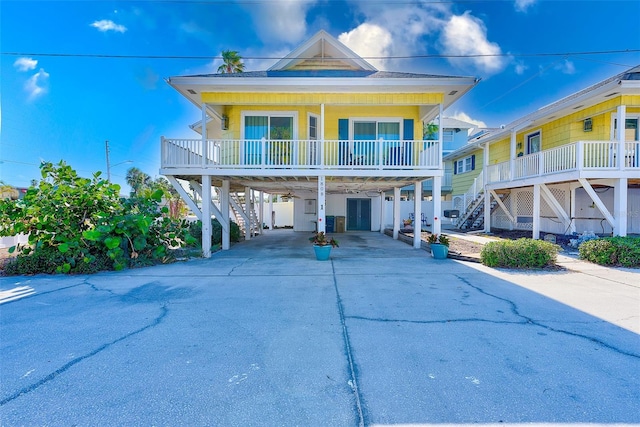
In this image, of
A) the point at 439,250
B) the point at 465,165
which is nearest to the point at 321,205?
the point at 439,250

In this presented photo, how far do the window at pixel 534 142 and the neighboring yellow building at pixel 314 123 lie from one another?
238 inches

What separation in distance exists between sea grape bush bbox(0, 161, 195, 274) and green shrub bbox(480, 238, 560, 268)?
902 cm

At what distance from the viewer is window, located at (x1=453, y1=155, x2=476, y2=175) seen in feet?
63.6

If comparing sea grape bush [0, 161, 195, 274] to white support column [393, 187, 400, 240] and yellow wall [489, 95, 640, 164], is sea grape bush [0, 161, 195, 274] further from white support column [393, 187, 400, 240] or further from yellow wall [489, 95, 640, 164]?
yellow wall [489, 95, 640, 164]

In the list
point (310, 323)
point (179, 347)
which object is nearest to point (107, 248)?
point (179, 347)

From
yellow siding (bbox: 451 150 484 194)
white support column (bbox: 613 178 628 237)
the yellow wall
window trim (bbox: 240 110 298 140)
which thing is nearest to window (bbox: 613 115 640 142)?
the yellow wall

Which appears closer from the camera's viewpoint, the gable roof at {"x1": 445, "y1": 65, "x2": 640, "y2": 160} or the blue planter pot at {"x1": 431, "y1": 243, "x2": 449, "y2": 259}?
the blue planter pot at {"x1": 431, "y1": 243, "x2": 449, "y2": 259}

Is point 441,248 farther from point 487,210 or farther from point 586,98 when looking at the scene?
point 487,210

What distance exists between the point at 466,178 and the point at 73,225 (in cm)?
2102

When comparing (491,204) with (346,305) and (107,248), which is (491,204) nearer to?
(346,305)

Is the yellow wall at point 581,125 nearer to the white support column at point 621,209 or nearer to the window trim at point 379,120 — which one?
the white support column at point 621,209

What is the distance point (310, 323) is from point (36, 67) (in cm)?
1664

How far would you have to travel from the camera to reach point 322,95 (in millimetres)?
9711

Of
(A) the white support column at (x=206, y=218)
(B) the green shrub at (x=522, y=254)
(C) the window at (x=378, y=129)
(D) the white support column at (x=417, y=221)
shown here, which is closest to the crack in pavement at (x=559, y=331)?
(B) the green shrub at (x=522, y=254)
